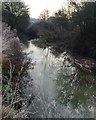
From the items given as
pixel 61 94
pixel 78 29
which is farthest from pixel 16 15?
pixel 61 94

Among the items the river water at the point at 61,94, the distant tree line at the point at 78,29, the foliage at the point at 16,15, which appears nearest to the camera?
the river water at the point at 61,94

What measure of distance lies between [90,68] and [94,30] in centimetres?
440

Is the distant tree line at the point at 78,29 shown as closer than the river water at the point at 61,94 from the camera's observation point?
No

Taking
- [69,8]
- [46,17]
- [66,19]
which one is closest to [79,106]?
[69,8]

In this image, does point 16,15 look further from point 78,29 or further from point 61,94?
point 61,94

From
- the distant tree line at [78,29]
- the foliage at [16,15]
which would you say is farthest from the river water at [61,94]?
the foliage at [16,15]

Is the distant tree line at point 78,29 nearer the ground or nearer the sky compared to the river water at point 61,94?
nearer the sky

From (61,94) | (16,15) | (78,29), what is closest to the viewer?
(61,94)

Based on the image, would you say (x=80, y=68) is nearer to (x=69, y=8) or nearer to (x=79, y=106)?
(x=79, y=106)

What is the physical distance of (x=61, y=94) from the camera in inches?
341

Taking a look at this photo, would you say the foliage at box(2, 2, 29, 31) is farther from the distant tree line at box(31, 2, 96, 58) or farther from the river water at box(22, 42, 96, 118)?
the river water at box(22, 42, 96, 118)

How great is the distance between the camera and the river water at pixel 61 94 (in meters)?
6.39

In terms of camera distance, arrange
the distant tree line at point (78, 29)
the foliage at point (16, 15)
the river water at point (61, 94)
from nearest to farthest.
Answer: the river water at point (61, 94), the distant tree line at point (78, 29), the foliage at point (16, 15)

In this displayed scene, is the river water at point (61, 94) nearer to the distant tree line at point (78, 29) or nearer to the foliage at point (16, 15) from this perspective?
the distant tree line at point (78, 29)
